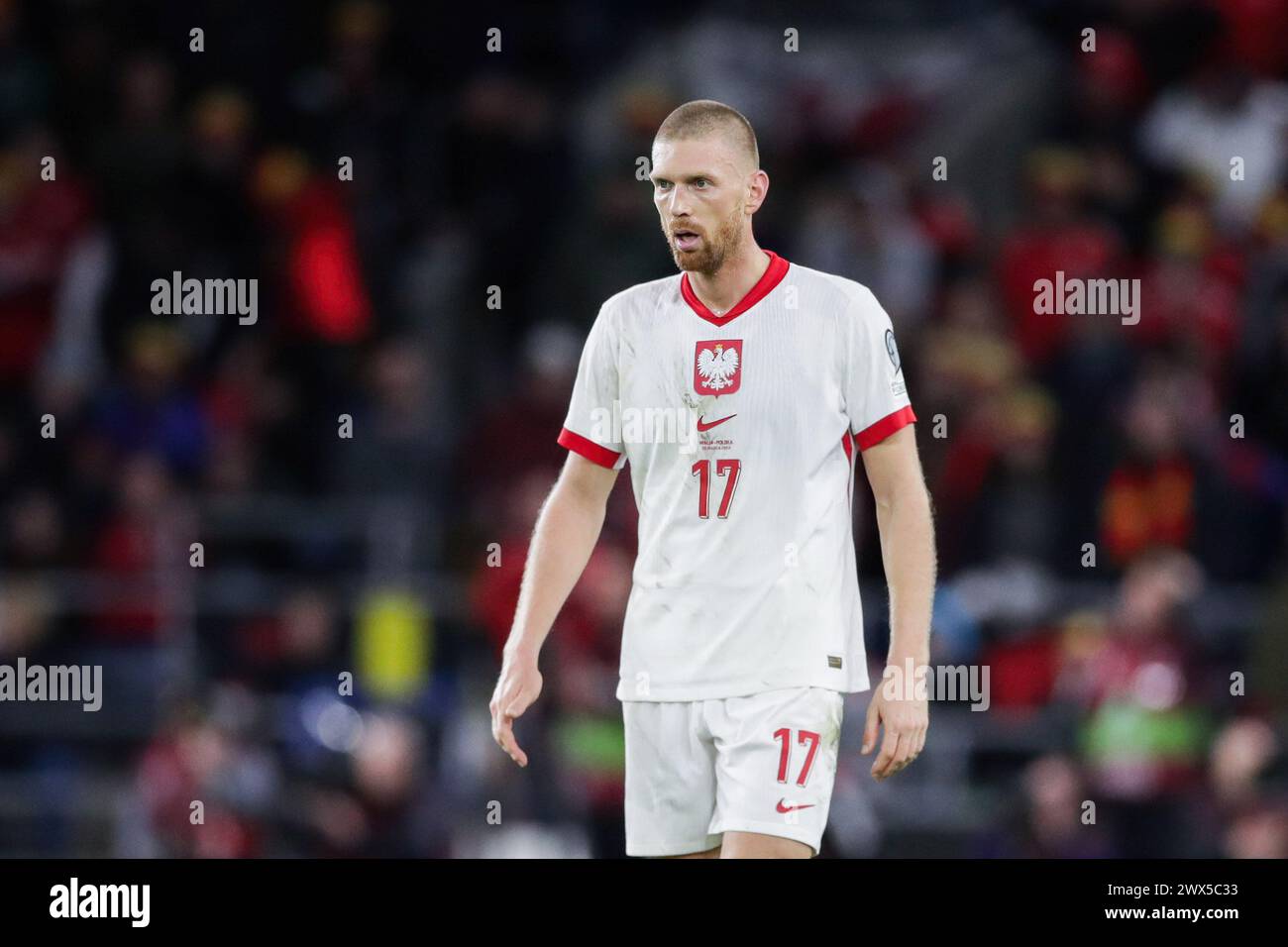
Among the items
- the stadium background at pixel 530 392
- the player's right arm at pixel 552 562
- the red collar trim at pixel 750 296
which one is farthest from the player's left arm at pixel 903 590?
the stadium background at pixel 530 392

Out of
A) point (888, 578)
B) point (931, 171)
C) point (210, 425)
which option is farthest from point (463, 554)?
point (888, 578)

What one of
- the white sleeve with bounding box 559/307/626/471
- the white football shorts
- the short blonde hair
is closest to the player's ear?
the short blonde hair

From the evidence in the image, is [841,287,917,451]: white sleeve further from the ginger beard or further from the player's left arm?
the ginger beard

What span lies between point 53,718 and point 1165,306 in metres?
5.94

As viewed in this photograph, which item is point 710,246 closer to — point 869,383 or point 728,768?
point 869,383

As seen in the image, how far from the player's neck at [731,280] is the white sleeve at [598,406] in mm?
301

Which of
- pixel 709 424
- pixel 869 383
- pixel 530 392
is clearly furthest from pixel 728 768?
pixel 530 392

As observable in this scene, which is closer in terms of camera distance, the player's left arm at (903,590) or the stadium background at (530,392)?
the player's left arm at (903,590)

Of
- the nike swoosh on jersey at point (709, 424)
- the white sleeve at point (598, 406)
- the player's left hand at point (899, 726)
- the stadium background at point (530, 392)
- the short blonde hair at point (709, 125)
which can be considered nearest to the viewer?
the player's left hand at point (899, 726)

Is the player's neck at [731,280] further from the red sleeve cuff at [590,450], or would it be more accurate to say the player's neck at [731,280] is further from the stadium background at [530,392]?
the stadium background at [530,392]

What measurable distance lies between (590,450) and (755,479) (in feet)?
1.80

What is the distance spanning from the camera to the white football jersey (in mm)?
5805

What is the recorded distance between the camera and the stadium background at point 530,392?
988 cm

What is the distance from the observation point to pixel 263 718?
1027cm
